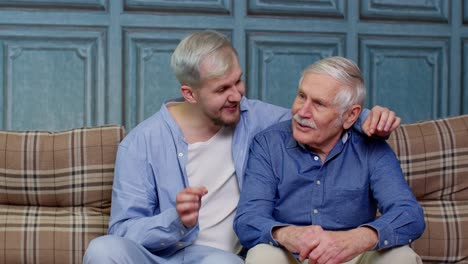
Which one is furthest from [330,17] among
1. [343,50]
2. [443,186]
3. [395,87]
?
[443,186]

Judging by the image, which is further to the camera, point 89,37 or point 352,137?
point 89,37

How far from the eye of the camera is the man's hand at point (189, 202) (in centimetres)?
227

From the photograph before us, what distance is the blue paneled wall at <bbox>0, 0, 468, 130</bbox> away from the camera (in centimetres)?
328

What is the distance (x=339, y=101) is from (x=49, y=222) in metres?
1.02

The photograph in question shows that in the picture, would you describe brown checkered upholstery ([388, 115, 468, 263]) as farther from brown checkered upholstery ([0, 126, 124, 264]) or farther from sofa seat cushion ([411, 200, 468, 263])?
brown checkered upholstery ([0, 126, 124, 264])

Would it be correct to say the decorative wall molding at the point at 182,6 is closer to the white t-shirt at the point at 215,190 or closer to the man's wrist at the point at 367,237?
the white t-shirt at the point at 215,190

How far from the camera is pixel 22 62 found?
3.28 meters

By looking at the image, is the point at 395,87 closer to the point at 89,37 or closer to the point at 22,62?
the point at 89,37

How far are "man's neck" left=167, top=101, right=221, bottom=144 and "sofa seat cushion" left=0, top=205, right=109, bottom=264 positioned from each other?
1.36 ft

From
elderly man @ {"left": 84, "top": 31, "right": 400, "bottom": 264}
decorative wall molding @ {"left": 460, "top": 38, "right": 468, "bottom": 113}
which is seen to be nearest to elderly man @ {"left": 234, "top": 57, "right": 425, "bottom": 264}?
elderly man @ {"left": 84, "top": 31, "right": 400, "bottom": 264}

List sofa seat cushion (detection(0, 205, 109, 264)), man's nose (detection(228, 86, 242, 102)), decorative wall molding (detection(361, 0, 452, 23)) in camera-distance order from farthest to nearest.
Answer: decorative wall molding (detection(361, 0, 452, 23))
sofa seat cushion (detection(0, 205, 109, 264))
man's nose (detection(228, 86, 242, 102))

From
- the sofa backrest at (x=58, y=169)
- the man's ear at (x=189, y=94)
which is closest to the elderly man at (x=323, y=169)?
the man's ear at (x=189, y=94)

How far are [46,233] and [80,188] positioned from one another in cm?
18

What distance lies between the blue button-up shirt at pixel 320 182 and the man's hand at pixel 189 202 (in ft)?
0.52
